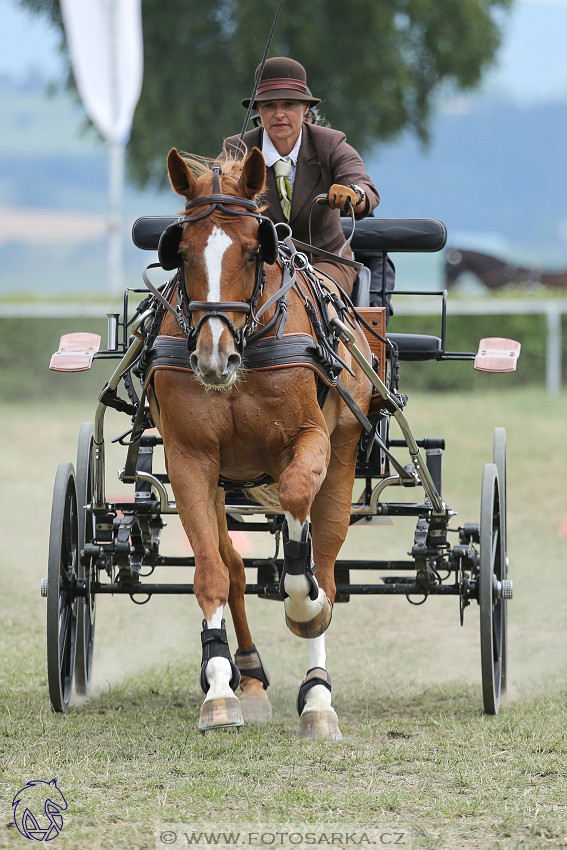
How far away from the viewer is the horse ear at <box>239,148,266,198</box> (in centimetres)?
424

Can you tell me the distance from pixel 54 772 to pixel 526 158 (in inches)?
5703

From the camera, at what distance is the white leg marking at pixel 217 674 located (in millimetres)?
4363

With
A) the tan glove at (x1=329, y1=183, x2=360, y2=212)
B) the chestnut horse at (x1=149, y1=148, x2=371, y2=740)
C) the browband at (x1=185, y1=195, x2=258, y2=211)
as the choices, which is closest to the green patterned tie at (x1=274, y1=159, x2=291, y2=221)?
the tan glove at (x1=329, y1=183, x2=360, y2=212)

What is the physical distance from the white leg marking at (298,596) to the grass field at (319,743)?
19.1 inches

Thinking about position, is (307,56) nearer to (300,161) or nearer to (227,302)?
(300,161)

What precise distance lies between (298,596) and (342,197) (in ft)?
5.33

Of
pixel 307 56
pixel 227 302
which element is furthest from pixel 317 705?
pixel 307 56

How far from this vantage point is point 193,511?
14.3ft

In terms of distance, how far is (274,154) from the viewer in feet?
17.7

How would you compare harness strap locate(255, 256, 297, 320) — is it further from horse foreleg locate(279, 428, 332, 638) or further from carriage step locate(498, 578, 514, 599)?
carriage step locate(498, 578, 514, 599)

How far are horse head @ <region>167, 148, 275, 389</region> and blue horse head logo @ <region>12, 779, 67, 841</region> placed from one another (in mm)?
1365

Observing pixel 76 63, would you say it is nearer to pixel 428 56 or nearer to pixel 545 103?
pixel 428 56

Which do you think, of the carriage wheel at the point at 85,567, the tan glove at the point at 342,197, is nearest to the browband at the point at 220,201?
the tan glove at the point at 342,197

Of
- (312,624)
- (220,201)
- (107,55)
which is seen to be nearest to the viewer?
(220,201)
